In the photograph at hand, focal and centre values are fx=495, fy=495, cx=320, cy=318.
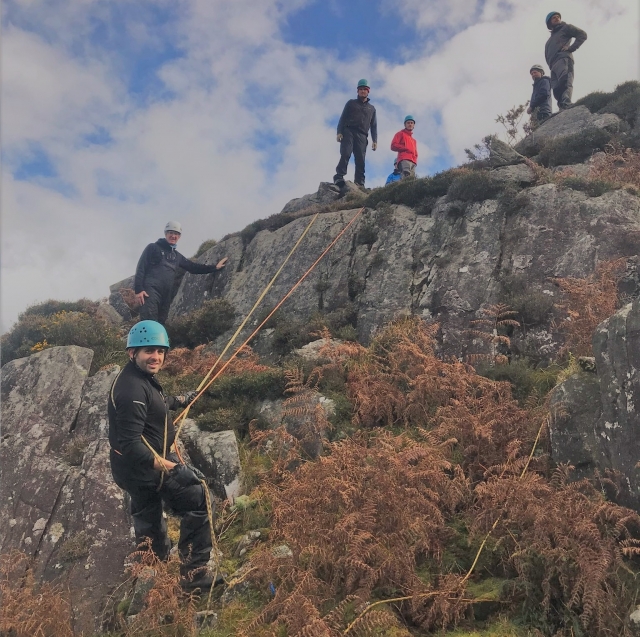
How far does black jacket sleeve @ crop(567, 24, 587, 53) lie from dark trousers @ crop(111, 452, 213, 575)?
22.9m

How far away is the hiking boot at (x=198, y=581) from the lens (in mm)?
5059

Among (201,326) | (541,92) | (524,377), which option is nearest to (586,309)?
(524,377)

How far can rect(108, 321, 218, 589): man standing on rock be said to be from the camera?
4.90m

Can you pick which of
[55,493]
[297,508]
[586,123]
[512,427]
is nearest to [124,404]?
[297,508]

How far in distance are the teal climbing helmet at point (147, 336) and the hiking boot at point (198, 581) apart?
7.82ft

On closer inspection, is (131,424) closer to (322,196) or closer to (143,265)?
(143,265)

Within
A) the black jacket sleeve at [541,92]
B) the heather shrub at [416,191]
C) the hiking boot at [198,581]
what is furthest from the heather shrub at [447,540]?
the black jacket sleeve at [541,92]

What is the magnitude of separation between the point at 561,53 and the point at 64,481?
2353cm

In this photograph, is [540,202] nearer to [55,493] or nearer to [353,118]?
[353,118]

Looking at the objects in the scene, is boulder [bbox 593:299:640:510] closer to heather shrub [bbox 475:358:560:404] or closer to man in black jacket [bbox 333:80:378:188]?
heather shrub [bbox 475:358:560:404]

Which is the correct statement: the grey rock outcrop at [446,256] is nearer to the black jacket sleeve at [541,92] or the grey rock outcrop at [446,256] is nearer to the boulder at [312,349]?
the boulder at [312,349]

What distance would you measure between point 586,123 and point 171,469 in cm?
1914

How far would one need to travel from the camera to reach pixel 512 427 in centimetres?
628

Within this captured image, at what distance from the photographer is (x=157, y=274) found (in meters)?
12.1
